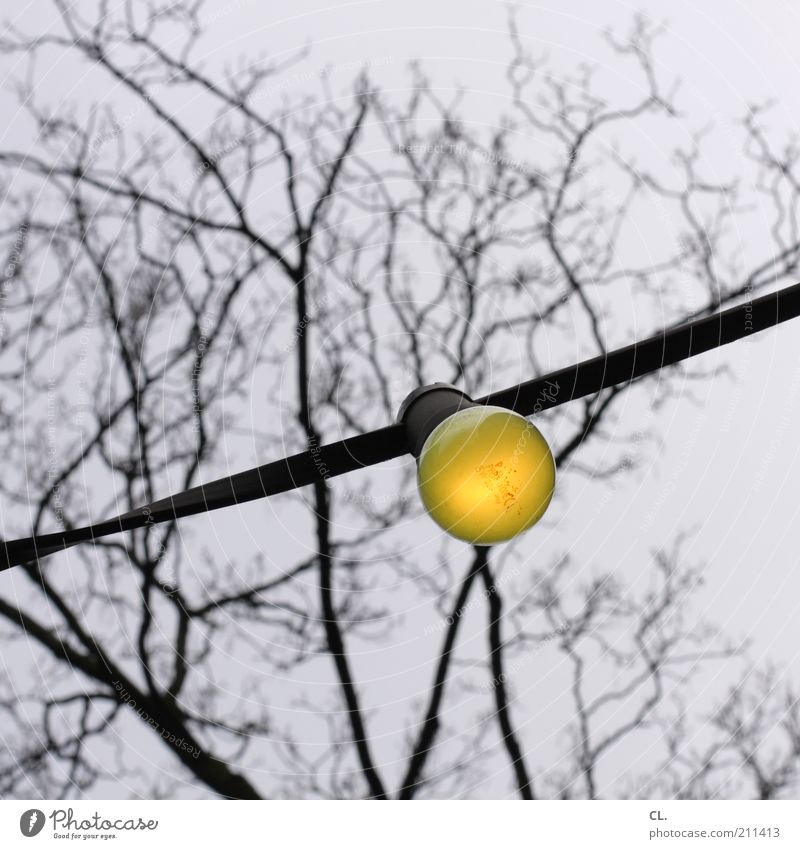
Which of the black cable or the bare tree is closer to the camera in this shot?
the black cable

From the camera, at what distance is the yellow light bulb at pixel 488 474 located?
1543mm

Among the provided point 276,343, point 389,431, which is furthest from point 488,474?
point 276,343

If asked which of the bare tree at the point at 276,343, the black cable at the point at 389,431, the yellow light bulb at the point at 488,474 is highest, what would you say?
the bare tree at the point at 276,343

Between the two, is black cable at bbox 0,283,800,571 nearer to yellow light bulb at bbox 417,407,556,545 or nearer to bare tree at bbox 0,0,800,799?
yellow light bulb at bbox 417,407,556,545

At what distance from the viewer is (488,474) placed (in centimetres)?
154

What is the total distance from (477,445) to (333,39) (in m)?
2.61

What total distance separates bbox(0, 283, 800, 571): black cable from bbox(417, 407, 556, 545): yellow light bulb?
0.28 feet

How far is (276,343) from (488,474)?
8.64 feet

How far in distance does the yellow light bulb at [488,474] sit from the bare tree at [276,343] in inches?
94.6

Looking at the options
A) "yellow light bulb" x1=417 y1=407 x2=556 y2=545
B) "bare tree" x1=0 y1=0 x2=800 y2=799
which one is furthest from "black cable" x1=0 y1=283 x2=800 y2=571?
"bare tree" x1=0 y1=0 x2=800 y2=799

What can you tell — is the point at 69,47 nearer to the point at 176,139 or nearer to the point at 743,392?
the point at 176,139

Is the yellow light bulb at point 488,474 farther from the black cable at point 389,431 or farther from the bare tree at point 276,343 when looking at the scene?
the bare tree at point 276,343

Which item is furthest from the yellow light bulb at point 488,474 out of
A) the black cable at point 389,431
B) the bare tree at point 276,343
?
the bare tree at point 276,343

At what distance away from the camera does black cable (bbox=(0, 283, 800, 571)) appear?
1480mm
